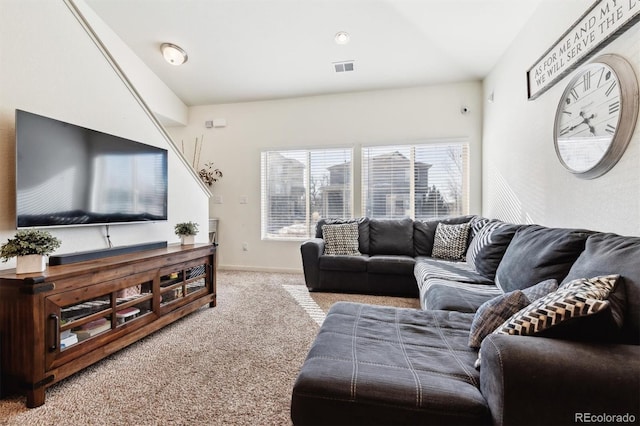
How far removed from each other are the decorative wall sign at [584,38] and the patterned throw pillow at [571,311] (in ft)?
4.80

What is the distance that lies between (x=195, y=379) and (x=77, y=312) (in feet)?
2.70

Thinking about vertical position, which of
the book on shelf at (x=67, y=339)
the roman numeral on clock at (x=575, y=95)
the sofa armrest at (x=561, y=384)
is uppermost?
the roman numeral on clock at (x=575, y=95)

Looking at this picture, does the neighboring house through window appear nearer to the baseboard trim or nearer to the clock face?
the baseboard trim

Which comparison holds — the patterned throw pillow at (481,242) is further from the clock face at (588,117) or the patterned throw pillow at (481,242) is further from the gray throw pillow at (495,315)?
the gray throw pillow at (495,315)

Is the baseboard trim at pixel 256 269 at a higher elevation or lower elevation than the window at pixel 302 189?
lower

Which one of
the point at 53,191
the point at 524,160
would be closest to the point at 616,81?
the point at 524,160

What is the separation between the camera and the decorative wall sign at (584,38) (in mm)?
1571

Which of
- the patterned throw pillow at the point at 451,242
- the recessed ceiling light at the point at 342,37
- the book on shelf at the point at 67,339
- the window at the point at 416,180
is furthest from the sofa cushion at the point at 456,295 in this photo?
the recessed ceiling light at the point at 342,37

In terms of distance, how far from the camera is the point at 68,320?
1718mm

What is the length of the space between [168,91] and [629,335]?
17.9ft

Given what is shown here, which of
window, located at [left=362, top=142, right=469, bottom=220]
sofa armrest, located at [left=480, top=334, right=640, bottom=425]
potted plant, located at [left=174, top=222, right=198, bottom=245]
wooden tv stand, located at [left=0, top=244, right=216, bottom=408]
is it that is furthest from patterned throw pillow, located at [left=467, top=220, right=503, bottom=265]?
potted plant, located at [left=174, top=222, right=198, bottom=245]

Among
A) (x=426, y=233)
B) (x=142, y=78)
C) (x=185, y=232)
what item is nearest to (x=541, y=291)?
(x=426, y=233)

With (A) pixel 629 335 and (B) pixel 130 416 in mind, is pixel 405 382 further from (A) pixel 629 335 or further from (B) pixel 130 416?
(B) pixel 130 416

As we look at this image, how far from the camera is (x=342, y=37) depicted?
133 inches
